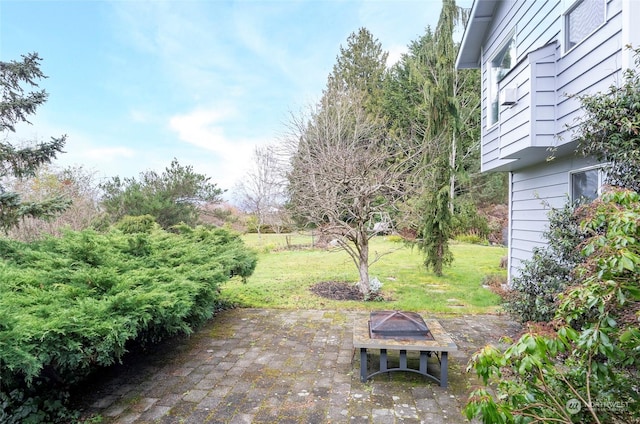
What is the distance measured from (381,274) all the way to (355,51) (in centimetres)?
1891

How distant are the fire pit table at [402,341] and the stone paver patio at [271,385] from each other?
15cm

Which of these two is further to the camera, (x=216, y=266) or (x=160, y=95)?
(x=160, y=95)

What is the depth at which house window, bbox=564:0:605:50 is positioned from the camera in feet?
12.5

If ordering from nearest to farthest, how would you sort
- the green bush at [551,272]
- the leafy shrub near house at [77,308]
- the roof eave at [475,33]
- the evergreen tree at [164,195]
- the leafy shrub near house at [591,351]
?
the leafy shrub near house at [591,351] < the leafy shrub near house at [77,308] < the green bush at [551,272] < the roof eave at [475,33] < the evergreen tree at [164,195]

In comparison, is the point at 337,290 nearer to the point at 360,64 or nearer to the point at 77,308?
the point at 77,308

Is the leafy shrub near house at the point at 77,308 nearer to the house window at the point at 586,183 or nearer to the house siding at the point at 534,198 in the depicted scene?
the house siding at the point at 534,198

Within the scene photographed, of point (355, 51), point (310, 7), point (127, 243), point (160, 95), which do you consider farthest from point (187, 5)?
point (355, 51)

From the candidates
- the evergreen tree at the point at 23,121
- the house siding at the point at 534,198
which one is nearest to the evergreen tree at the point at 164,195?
the evergreen tree at the point at 23,121

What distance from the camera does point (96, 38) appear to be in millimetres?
8570

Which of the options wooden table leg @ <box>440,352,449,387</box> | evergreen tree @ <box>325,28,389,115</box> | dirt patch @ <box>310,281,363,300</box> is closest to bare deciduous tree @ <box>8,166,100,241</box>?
dirt patch @ <box>310,281,363,300</box>

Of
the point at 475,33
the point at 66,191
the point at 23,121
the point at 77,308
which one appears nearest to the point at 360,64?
the point at 475,33

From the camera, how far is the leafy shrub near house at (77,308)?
229 centimetres

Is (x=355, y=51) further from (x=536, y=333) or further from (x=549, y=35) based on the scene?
(x=536, y=333)

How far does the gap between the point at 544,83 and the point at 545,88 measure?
0.22ft
